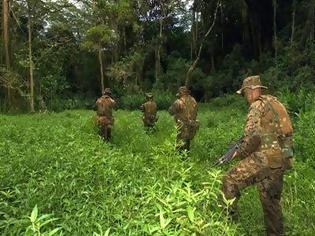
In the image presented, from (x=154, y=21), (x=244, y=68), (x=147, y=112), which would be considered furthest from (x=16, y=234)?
(x=154, y=21)

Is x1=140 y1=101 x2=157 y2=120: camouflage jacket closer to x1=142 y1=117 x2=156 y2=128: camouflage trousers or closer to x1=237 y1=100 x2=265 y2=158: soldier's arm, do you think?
x1=142 y1=117 x2=156 y2=128: camouflage trousers

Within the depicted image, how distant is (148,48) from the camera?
43.4 meters

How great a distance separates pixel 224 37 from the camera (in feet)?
138

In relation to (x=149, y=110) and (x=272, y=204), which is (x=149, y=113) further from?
(x=272, y=204)

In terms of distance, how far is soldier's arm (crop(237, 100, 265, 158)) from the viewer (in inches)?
267

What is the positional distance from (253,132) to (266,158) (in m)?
0.36

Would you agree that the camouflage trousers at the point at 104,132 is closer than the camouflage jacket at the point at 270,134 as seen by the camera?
No

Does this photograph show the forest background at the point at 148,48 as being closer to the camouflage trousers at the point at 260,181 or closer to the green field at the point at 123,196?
the green field at the point at 123,196

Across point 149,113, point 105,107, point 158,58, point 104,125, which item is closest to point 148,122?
point 149,113

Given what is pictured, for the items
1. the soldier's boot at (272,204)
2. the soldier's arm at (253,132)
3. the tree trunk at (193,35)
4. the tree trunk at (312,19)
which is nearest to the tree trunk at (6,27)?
the tree trunk at (193,35)

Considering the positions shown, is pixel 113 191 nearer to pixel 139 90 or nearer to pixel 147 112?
pixel 147 112

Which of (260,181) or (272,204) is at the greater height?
(260,181)

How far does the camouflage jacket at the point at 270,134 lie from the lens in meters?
6.72

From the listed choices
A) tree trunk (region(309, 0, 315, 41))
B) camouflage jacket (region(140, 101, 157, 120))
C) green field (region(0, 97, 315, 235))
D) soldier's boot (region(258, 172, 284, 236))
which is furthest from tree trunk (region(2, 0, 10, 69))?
soldier's boot (region(258, 172, 284, 236))
